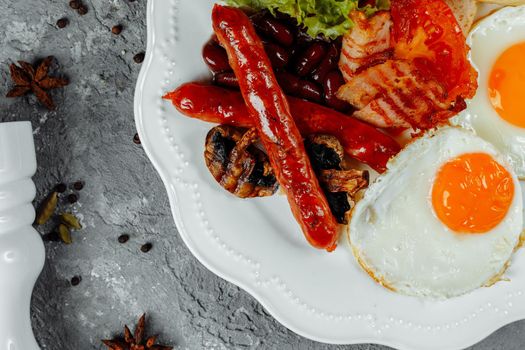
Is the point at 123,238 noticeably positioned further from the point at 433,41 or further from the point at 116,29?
the point at 433,41

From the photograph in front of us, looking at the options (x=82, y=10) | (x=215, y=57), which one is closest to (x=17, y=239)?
(x=82, y=10)

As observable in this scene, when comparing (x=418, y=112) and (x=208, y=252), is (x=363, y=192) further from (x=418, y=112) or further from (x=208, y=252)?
(x=208, y=252)

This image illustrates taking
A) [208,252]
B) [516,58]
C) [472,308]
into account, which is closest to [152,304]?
[208,252]

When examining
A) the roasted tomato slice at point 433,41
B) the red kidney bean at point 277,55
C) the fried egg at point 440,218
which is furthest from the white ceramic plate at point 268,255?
the roasted tomato slice at point 433,41

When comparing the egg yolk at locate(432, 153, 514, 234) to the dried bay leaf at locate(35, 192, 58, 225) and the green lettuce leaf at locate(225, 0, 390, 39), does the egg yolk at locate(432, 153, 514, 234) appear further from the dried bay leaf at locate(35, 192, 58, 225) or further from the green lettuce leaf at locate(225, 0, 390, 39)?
the dried bay leaf at locate(35, 192, 58, 225)

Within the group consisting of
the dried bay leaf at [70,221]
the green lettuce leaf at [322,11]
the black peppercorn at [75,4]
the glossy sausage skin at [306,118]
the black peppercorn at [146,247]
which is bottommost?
the black peppercorn at [146,247]

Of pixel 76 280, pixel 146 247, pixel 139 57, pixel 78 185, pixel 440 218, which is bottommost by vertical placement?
pixel 76 280

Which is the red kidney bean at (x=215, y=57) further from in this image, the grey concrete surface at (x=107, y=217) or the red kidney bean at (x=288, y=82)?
the grey concrete surface at (x=107, y=217)
